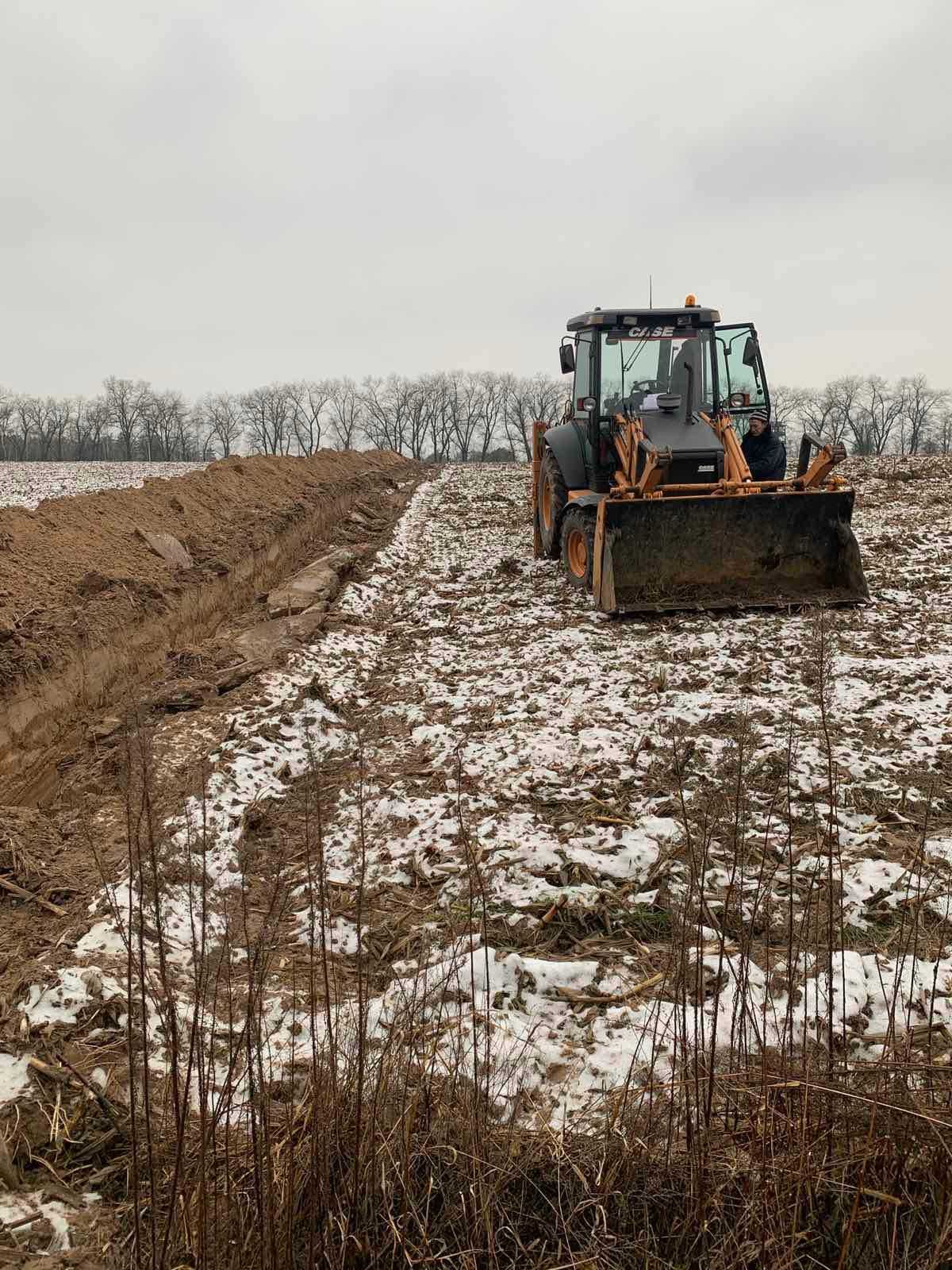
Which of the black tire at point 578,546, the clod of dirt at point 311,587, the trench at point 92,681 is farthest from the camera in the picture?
the clod of dirt at point 311,587

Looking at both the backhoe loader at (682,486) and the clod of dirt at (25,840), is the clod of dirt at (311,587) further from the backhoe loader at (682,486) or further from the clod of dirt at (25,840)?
the clod of dirt at (25,840)

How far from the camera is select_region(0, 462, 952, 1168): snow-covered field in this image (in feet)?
8.87

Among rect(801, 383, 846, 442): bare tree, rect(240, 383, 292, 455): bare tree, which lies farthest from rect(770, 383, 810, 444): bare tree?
rect(240, 383, 292, 455): bare tree

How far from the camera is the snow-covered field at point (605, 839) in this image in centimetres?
271

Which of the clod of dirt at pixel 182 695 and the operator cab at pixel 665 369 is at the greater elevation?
the operator cab at pixel 665 369

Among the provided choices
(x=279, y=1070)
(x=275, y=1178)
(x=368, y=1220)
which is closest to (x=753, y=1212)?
(x=368, y=1220)

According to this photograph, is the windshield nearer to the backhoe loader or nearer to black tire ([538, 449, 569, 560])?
the backhoe loader

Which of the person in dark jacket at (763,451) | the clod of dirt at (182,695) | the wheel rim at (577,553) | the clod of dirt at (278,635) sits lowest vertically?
the clod of dirt at (182,695)

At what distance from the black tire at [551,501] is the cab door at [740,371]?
2215 millimetres

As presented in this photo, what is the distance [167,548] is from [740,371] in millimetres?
7397

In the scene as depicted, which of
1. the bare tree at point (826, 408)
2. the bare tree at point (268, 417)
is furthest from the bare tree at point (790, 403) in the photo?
the bare tree at point (268, 417)

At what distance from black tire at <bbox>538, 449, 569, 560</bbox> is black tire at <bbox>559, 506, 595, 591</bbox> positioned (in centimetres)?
30

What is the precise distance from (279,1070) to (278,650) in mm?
5147

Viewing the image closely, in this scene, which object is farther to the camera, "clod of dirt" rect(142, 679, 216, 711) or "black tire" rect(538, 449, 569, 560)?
"black tire" rect(538, 449, 569, 560)
